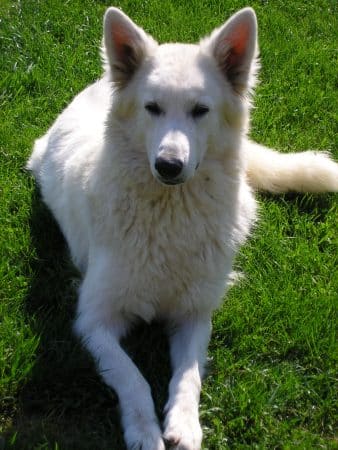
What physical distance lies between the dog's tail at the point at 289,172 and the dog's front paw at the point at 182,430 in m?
2.24

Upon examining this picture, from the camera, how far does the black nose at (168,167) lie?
3010mm

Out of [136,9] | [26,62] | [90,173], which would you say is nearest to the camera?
[90,173]

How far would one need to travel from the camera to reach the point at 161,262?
11.4 feet

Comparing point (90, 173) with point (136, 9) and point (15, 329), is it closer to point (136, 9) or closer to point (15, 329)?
point (15, 329)

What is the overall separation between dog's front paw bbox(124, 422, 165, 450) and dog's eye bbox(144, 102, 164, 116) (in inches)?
58.4

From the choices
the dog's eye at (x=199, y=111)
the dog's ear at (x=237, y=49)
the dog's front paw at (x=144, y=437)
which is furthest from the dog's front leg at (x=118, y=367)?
the dog's ear at (x=237, y=49)

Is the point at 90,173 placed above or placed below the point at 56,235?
above

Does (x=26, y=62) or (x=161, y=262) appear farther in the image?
(x=26, y=62)

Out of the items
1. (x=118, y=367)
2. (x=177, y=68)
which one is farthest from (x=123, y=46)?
(x=118, y=367)

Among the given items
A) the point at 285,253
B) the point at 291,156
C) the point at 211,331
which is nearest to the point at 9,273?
the point at 211,331

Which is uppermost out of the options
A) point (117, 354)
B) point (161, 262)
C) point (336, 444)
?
point (161, 262)

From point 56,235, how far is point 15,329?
3.78 feet

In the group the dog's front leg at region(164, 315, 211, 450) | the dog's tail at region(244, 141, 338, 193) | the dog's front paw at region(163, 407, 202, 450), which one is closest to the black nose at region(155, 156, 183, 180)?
the dog's front leg at region(164, 315, 211, 450)

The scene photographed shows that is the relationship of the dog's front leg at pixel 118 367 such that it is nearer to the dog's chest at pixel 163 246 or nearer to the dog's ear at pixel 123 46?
the dog's chest at pixel 163 246
